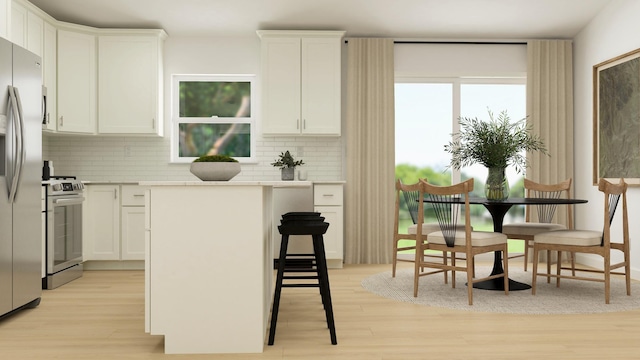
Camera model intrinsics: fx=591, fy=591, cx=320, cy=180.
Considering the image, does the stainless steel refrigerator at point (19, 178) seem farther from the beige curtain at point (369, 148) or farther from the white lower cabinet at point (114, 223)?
the beige curtain at point (369, 148)

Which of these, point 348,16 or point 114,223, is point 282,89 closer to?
point 348,16

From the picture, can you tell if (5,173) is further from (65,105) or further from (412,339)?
(412,339)

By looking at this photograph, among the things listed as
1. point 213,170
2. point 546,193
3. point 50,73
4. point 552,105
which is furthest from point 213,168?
point 552,105

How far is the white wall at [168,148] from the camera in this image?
6453 millimetres

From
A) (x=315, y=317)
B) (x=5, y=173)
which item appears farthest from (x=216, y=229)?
(x=5, y=173)

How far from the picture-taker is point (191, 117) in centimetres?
661

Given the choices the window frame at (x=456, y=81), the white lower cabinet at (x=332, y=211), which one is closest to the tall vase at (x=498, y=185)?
the white lower cabinet at (x=332, y=211)

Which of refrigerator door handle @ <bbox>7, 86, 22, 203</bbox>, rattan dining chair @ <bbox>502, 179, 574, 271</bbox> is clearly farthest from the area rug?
refrigerator door handle @ <bbox>7, 86, 22, 203</bbox>

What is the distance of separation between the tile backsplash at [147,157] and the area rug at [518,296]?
1.67 m

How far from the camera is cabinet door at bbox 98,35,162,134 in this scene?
240 inches

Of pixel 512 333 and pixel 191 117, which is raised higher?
pixel 191 117

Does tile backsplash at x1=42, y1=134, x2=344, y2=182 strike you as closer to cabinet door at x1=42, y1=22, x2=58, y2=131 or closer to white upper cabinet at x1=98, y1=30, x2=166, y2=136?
white upper cabinet at x1=98, y1=30, x2=166, y2=136

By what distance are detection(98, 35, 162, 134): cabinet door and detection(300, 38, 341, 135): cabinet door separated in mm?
1542

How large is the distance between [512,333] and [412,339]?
2.05 feet
